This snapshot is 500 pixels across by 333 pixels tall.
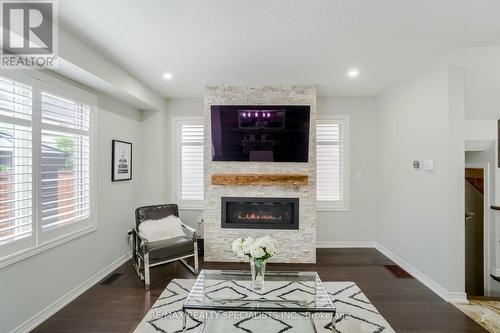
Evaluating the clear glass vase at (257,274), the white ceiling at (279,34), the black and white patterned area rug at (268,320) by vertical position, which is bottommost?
the black and white patterned area rug at (268,320)

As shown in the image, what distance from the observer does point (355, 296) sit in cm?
282

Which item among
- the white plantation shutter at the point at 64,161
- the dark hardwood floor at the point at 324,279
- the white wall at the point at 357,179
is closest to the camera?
the dark hardwood floor at the point at 324,279

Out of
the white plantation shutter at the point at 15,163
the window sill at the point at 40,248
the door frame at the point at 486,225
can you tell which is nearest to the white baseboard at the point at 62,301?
the window sill at the point at 40,248

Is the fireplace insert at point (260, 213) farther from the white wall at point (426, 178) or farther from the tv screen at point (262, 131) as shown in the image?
the white wall at point (426, 178)

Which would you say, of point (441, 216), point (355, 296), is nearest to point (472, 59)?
point (441, 216)

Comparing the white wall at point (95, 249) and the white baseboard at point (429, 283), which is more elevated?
the white wall at point (95, 249)

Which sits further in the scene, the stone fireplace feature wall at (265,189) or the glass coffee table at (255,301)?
the stone fireplace feature wall at (265,189)

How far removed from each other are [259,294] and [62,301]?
2.14 metres

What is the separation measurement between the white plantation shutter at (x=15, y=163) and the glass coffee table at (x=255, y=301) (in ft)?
5.46

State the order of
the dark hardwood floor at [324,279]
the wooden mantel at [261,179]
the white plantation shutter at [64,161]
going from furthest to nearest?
the wooden mantel at [261,179]
the white plantation shutter at [64,161]
the dark hardwood floor at [324,279]

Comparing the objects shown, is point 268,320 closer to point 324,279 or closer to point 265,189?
point 324,279

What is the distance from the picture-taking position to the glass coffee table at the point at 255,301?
1.98 metres

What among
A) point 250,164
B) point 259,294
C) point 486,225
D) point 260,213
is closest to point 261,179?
point 250,164

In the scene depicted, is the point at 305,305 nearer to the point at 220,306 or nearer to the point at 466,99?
the point at 220,306
